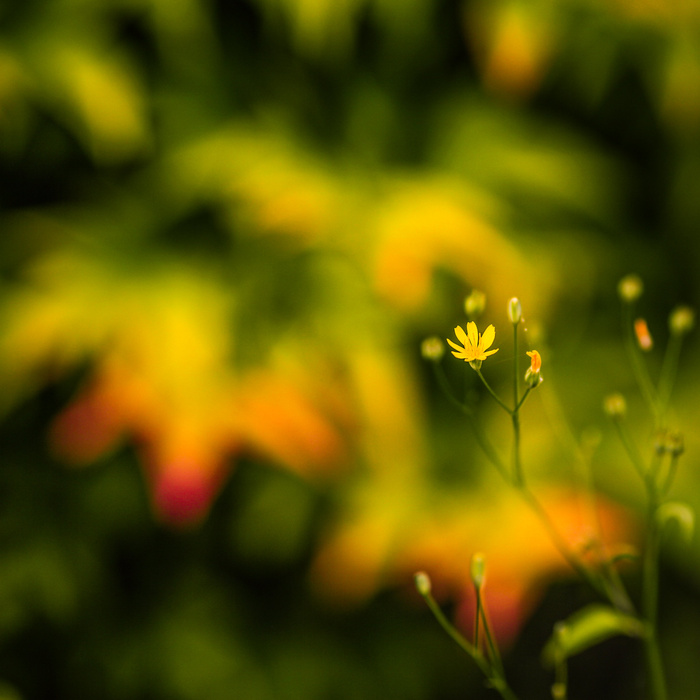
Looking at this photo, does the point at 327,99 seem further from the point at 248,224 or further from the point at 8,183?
the point at 8,183

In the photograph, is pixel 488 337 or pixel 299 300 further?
pixel 299 300

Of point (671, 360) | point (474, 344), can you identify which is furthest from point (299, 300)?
point (474, 344)

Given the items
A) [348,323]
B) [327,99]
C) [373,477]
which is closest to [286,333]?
[348,323]

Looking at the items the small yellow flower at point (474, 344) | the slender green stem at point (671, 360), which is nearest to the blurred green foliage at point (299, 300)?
the slender green stem at point (671, 360)

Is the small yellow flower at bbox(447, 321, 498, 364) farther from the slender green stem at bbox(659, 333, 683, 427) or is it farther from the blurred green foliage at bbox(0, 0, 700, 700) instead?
the slender green stem at bbox(659, 333, 683, 427)

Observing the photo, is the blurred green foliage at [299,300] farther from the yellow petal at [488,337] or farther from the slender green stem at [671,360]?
the yellow petal at [488,337]

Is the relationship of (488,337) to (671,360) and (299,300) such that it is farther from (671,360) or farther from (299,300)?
(671,360)
